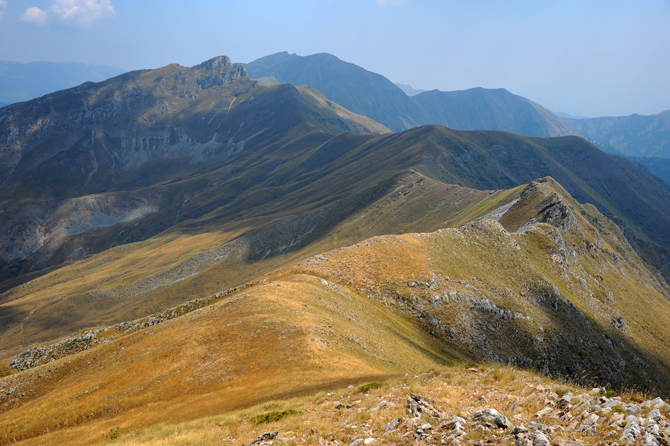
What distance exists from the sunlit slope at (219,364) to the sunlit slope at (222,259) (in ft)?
258

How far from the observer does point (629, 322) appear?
75875mm

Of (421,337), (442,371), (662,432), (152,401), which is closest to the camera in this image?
(662,432)

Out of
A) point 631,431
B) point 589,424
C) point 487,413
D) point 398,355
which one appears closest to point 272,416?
point 487,413

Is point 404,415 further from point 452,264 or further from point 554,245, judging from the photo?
point 554,245

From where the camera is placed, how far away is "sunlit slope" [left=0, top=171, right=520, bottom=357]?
131 meters

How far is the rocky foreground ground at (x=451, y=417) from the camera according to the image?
12.4 meters

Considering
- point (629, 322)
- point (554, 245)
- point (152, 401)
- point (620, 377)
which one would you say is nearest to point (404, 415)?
point (152, 401)

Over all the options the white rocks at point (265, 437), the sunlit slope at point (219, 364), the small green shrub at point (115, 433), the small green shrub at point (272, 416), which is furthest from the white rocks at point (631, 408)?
the small green shrub at point (115, 433)

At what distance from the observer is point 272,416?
20391 millimetres

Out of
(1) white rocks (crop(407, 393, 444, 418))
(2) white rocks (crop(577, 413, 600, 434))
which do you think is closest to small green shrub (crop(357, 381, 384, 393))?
(1) white rocks (crop(407, 393, 444, 418))

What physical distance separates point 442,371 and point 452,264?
4141cm

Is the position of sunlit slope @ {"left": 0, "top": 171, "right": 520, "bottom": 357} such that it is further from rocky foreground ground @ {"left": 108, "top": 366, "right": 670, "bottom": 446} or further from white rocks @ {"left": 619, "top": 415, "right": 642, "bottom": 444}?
white rocks @ {"left": 619, "top": 415, "right": 642, "bottom": 444}

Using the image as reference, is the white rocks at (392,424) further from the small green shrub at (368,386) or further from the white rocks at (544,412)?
the small green shrub at (368,386)

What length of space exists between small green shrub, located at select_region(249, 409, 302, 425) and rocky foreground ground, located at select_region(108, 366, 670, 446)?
0.19ft
